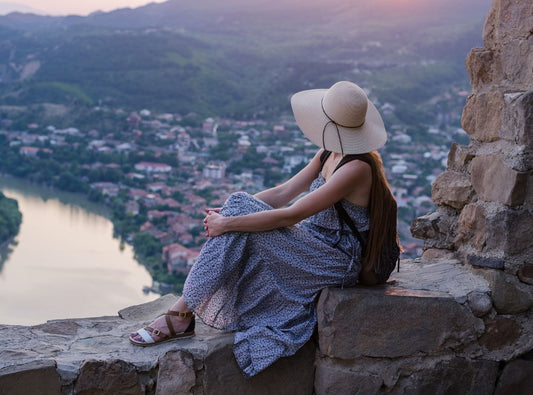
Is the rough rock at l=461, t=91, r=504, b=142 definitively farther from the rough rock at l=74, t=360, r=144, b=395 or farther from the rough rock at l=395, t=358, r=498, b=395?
the rough rock at l=74, t=360, r=144, b=395

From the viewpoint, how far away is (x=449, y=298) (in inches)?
80.5

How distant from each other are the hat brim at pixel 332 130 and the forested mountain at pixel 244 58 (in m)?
21.5

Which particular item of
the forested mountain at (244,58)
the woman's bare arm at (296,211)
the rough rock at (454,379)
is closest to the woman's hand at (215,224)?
the woman's bare arm at (296,211)

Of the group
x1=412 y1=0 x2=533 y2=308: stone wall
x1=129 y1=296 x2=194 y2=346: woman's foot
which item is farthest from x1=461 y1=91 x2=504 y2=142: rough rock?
x1=129 y1=296 x2=194 y2=346: woman's foot

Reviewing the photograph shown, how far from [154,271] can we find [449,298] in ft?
30.8

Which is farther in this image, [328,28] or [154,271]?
[328,28]

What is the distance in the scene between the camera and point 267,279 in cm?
203

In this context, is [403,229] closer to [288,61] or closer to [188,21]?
[288,61]

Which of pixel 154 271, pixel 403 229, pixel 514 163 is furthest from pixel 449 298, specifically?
pixel 154 271

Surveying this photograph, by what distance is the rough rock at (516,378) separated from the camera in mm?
2092

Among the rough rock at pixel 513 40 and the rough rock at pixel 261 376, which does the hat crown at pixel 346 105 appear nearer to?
the rough rock at pixel 513 40

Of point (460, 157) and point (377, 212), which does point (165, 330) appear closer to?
point (377, 212)

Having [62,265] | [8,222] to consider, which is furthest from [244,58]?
[62,265]

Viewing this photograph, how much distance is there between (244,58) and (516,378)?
32204 millimetres
